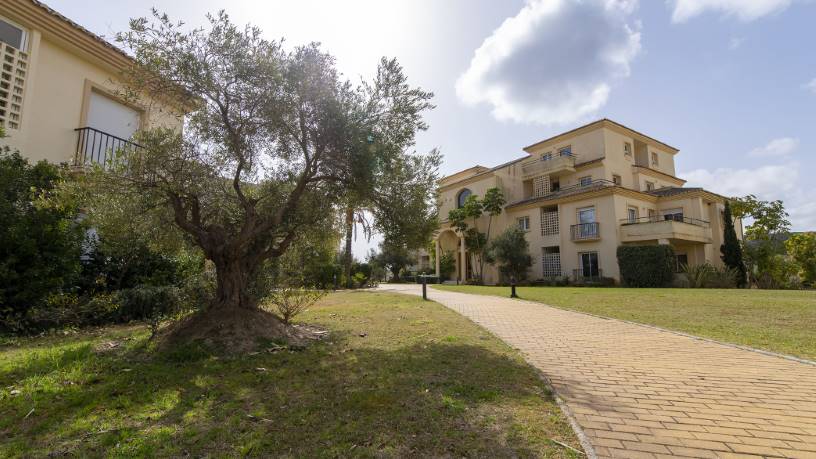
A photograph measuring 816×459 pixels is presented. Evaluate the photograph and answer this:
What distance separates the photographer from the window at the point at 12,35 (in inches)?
338

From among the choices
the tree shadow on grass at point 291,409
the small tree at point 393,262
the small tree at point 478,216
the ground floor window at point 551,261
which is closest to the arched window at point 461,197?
the small tree at point 478,216

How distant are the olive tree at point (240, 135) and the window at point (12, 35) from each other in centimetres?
505

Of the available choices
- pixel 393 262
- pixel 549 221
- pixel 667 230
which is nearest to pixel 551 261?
pixel 549 221

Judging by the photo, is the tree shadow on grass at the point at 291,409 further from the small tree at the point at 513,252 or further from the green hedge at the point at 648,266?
the small tree at the point at 513,252

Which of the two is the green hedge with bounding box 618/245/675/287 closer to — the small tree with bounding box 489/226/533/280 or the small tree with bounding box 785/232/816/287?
the small tree with bounding box 785/232/816/287

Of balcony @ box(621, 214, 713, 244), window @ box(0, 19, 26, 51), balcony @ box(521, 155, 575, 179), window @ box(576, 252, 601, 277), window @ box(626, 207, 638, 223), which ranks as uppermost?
balcony @ box(521, 155, 575, 179)

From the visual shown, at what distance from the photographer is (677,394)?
4113 millimetres

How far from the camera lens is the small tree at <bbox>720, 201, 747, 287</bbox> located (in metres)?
23.8

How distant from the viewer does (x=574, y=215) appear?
2795 cm

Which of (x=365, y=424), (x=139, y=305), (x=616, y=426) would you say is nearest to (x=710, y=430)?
(x=616, y=426)

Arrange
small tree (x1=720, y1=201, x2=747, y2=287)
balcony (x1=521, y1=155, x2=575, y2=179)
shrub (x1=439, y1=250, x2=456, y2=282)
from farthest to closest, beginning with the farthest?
shrub (x1=439, y1=250, x2=456, y2=282)
balcony (x1=521, y1=155, x2=575, y2=179)
small tree (x1=720, y1=201, x2=747, y2=287)

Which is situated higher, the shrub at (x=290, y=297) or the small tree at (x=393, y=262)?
the small tree at (x=393, y=262)

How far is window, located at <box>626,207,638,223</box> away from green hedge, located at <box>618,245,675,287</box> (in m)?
3.17

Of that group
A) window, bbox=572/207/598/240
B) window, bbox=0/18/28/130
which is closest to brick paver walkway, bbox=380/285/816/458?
window, bbox=0/18/28/130
